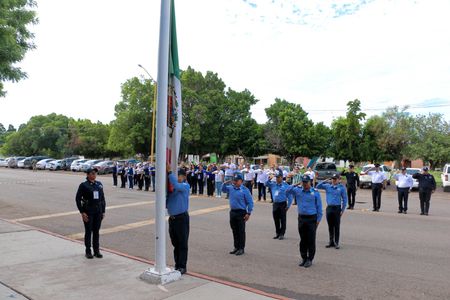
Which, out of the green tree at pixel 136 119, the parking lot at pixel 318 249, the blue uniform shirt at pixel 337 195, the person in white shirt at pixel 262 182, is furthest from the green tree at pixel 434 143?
the green tree at pixel 136 119

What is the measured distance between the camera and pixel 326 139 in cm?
4162

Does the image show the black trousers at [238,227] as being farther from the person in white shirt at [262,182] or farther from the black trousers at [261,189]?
the black trousers at [261,189]

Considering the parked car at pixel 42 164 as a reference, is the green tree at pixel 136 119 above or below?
above

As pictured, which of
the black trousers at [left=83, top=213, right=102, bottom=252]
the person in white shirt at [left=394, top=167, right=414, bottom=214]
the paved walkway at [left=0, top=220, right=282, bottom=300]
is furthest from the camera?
the person in white shirt at [left=394, top=167, right=414, bottom=214]

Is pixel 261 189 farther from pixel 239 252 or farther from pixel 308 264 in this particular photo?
pixel 308 264

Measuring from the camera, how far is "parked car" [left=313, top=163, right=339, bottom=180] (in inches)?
1061

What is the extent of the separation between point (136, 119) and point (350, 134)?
24.5 m

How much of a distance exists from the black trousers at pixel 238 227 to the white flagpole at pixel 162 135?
256 centimetres

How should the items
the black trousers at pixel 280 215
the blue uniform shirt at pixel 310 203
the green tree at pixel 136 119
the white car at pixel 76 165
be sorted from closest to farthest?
the blue uniform shirt at pixel 310 203
the black trousers at pixel 280 215
the green tree at pixel 136 119
the white car at pixel 76 165

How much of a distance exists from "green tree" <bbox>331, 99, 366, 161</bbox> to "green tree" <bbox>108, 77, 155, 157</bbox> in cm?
2135

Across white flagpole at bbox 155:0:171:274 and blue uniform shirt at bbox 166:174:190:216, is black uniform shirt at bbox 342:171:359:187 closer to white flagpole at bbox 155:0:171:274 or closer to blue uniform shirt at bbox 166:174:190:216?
blue uniform shirt at bbox 166:174:190:216

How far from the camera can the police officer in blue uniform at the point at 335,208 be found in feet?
30.1

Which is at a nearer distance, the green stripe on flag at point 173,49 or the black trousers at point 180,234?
the green stripe on flag at point 173,49

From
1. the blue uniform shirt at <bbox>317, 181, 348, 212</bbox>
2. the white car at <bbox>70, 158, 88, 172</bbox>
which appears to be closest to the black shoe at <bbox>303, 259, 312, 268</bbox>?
the blue uniform shirt at <bbox>317, 181, 348, 212</bbox>
